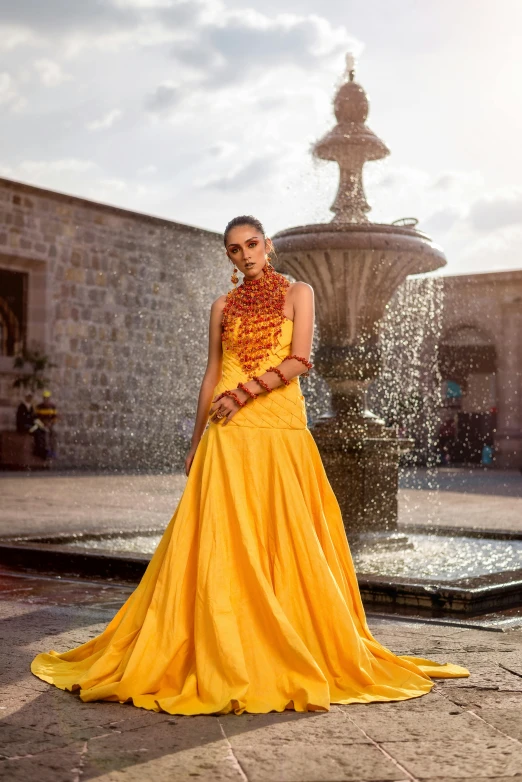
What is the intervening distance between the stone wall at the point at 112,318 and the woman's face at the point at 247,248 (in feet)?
52.6

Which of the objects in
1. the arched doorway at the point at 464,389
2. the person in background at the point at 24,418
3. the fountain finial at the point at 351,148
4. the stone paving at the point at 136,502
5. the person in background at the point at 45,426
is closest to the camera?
the fountain finial at the point at 351,148

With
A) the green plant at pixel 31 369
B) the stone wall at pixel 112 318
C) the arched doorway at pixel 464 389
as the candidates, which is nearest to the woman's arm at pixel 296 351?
the green plant at pixel 31 369

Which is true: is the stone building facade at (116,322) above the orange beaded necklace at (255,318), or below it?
above

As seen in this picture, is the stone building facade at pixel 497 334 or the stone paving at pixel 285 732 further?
the stone building facade at pixel 497 334

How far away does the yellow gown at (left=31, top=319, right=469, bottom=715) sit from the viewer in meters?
3.34

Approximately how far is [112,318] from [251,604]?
59.3 feet

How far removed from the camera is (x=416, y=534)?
29.1ft

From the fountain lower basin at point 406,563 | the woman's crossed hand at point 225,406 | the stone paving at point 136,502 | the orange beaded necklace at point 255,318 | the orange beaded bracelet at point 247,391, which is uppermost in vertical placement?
the orange beaded necklace at point 255,318

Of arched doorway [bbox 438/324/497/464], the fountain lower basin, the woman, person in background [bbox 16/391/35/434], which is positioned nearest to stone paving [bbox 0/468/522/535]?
the fountain lower basin

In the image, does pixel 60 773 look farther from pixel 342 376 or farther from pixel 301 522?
pixel 342 376

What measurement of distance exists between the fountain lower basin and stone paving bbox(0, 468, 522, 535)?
2.03 feet

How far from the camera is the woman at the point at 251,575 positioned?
335 centimetres

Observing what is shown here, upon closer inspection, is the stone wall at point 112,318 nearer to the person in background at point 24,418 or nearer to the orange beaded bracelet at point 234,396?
the person in background at point 24,418

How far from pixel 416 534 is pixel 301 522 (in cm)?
546
